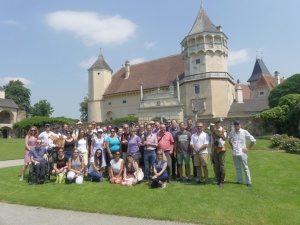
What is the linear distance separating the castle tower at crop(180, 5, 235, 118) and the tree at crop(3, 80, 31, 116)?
4704 centimetres

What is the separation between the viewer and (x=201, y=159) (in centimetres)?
809

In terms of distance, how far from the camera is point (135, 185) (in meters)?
8.11

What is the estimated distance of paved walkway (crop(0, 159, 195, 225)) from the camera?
5.38 metres

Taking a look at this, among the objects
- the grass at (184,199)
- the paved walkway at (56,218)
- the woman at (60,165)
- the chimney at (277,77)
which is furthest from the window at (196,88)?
the paved walkway at (56,218)

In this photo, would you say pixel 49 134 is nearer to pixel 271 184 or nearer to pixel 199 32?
pixel 271 184

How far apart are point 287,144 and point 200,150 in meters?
10.8

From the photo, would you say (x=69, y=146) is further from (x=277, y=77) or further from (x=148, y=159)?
(x=277, y=77)

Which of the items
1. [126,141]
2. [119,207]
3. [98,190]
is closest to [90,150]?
[126,141]

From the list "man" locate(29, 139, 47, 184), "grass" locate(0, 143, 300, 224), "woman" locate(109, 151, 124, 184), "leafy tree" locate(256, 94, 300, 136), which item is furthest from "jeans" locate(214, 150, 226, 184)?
A: "leafy tree" locate(256, 94, 300, 136)

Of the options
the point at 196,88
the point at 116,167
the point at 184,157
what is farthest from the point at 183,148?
the point at 196,88

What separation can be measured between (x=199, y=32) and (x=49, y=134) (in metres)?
31.9

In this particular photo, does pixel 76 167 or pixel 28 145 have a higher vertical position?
pixel 28 145

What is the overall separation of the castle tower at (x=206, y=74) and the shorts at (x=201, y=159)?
1119 inches

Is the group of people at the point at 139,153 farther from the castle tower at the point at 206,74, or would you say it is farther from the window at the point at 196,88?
the window at the point at 196,88
